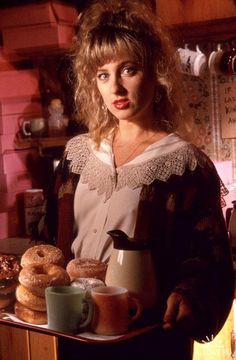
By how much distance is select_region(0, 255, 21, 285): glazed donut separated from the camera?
1.60m

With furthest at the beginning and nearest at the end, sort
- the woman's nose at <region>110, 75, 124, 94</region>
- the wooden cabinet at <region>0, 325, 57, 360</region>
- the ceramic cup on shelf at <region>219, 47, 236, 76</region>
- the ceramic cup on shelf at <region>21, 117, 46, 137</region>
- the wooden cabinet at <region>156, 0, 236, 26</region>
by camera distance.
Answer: the ceramic cup on shelf at <region>21, 117, 46, 137</region> < the ceramic cup on shelf at <region>219, 47, 236, 76</region> < the wooden cabinet at <region>156, 0, 236, 26</region> < the wooden cabinet at <region>0, 325, 57, 360</region> < the woman's nose at <region>110, 75, 124, 94</region>

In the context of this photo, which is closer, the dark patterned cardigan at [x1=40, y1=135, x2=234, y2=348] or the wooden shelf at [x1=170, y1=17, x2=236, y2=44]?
the dark patterned cardigan at [x1=40, y1=135, x2=234, y2=348]

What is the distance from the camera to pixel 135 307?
4.58 feet

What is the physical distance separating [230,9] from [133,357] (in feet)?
5.81

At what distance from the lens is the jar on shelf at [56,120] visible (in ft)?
12.4

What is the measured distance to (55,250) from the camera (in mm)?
1591

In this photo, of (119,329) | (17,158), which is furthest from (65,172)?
(17,158)

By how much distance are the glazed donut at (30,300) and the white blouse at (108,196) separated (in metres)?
0.30

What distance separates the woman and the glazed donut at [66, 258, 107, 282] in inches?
5.6

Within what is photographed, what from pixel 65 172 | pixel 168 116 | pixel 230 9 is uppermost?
pixel 230 9

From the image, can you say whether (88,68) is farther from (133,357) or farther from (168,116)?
(133,357)

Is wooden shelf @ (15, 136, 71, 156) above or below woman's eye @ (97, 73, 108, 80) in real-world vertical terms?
below

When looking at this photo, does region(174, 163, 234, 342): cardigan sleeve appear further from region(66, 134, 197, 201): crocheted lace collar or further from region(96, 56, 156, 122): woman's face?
region(96, 56, 156, 122): woman's face

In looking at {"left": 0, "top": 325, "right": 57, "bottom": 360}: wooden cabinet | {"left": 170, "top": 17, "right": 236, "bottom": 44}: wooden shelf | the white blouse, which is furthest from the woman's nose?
{"left": 170, "top": 17, "right": 236, "bottom": 44}: wooden shelf
